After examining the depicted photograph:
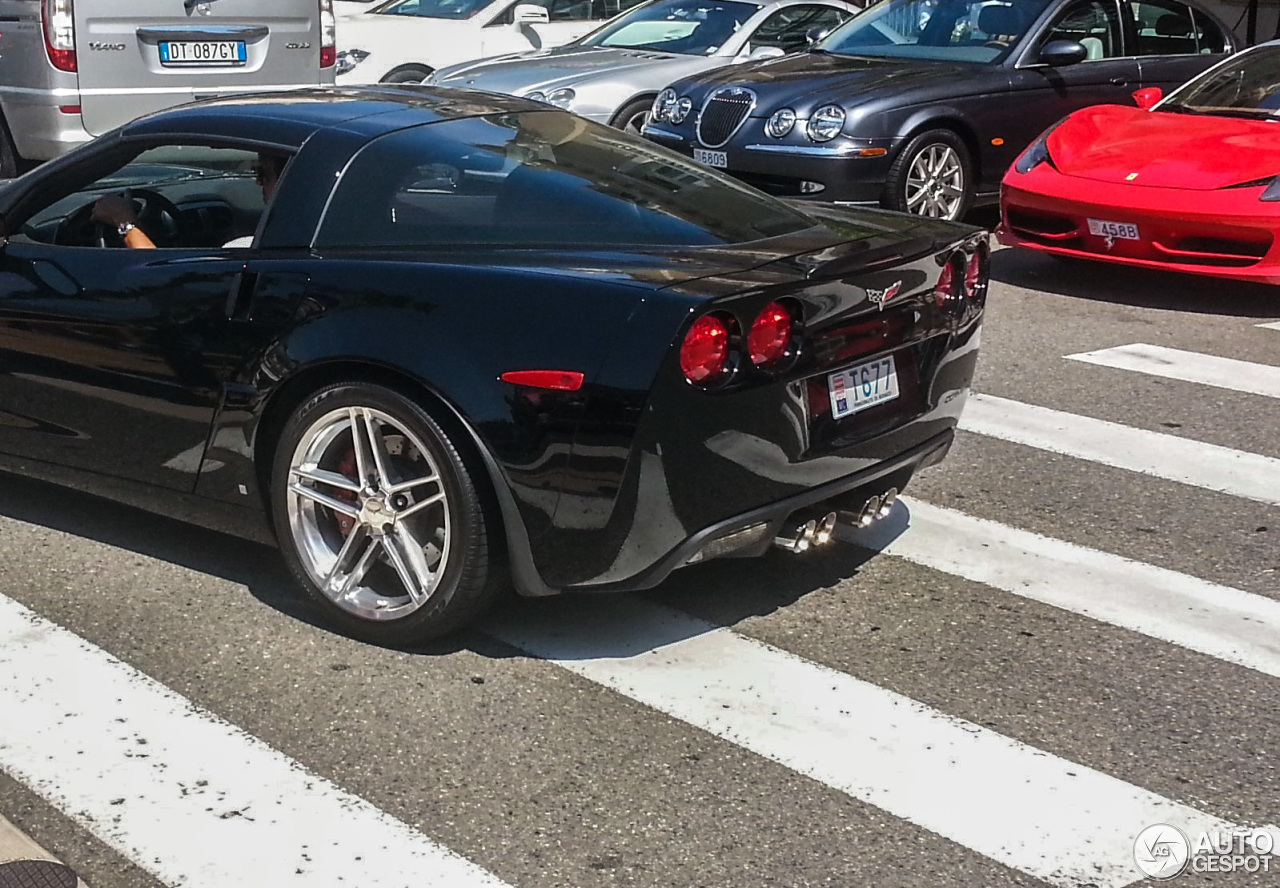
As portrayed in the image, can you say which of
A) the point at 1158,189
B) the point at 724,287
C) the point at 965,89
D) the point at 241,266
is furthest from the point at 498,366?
the point at 965,89

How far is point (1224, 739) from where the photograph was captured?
3902 mm

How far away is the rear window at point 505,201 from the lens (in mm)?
→ 4344

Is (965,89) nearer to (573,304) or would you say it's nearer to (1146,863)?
(573,304)

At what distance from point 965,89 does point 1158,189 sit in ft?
6.22

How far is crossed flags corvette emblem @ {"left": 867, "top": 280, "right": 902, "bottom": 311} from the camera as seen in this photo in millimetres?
4297

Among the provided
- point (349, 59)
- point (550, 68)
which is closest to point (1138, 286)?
point (550, 68)

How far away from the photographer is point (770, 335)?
4.03m

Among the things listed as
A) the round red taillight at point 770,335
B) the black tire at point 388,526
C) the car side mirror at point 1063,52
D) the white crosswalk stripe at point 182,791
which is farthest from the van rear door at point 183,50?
the round red taillight at point 770,335

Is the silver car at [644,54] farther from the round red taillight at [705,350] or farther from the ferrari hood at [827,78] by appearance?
the round red taillight at [705,350]

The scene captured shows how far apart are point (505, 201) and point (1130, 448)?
114 inches

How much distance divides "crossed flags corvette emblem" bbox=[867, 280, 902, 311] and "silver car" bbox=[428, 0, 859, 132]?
23.5 ft

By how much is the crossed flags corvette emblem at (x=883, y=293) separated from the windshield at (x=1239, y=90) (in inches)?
210

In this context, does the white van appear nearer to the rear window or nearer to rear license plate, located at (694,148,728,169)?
rear license plate, located at (694,148,728,169)

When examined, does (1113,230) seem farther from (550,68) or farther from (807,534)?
(807,534)
